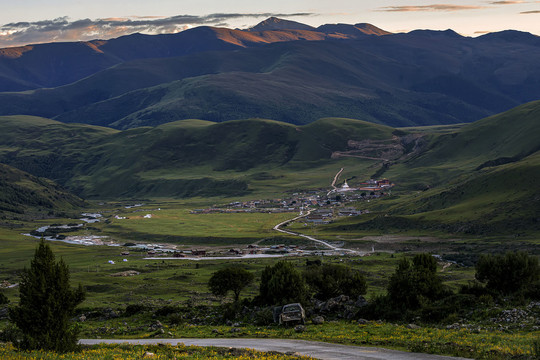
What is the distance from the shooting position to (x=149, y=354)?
36.3m

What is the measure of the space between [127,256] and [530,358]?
16119 cm

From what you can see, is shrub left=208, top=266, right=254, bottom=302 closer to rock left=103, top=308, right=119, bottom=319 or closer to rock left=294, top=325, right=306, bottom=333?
rock left=103, top=308, right=119, bottom=319

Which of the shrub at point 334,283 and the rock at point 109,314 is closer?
the shrub at point 334,283

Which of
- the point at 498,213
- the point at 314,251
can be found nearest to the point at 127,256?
the point at 314,251

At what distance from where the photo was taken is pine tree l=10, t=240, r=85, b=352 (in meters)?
38.4

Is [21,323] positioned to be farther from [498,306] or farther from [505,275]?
[505,275]

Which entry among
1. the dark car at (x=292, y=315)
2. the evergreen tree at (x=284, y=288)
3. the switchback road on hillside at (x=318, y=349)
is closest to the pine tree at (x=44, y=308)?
the switchback road on hillside at (x=318, y=349)

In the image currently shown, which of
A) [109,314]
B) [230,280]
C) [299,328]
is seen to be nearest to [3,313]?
[109,314]

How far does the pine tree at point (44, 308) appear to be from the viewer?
38375mm

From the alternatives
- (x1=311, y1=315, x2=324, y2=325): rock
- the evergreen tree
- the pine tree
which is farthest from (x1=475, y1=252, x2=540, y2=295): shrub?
the pine tree

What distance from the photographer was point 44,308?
3838cm

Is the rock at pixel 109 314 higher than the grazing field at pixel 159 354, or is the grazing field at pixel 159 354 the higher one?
the grazing field at pixel 159 354

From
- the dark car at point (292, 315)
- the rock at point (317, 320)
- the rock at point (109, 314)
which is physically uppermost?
the dark car at point (292, 315)

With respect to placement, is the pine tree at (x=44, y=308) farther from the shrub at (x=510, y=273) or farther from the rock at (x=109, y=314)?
the shrub at (x=510, y=273)
